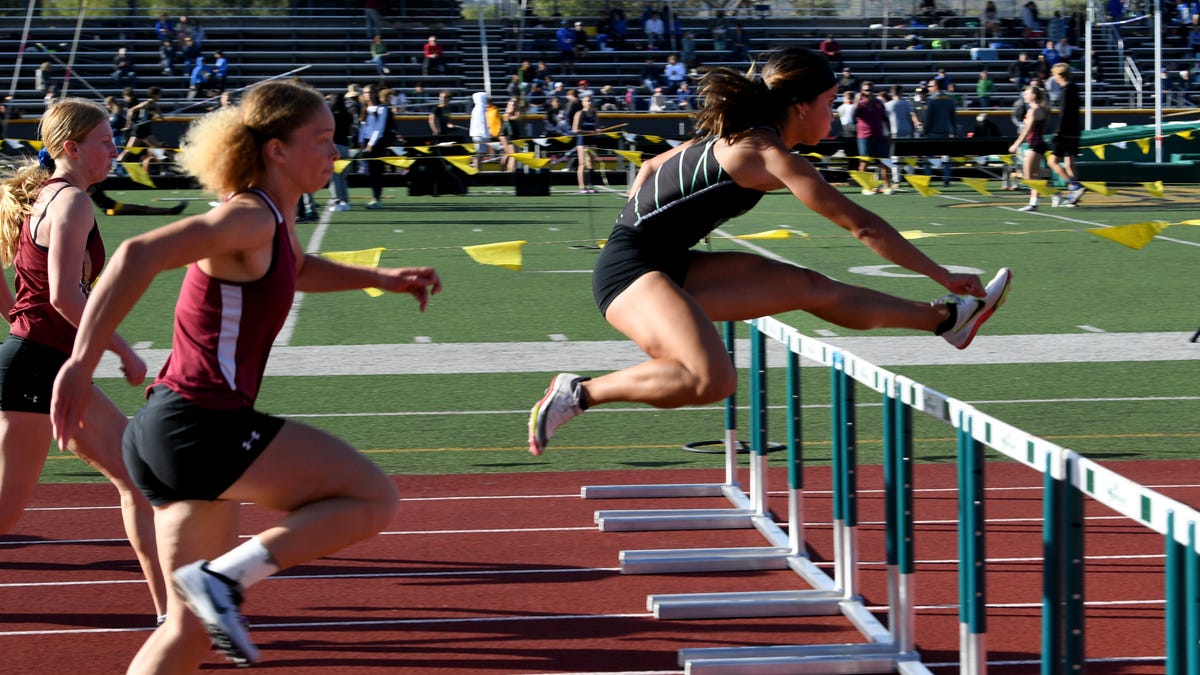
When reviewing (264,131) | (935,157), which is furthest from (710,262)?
(935,157)

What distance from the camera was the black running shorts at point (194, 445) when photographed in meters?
3.52

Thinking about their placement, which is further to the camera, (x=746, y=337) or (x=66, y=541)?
(x=746, y=337)

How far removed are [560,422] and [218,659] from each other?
1378 millimetres

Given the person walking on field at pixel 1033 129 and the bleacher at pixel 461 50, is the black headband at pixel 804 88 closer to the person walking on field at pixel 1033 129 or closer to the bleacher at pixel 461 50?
the person walking on field at pixel 1033 129

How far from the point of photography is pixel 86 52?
4141cm

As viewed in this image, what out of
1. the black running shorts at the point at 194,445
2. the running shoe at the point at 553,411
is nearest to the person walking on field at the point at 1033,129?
the running shoe at the point at 553,411

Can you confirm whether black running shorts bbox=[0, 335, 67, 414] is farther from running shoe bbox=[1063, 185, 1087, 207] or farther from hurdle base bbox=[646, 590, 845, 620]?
running shoe bbox=[1063, 185, 1087, 207]

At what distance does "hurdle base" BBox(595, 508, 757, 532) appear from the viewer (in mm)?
6508

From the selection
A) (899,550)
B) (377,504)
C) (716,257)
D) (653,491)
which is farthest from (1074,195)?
(377,504)

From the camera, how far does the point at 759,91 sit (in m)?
5.22

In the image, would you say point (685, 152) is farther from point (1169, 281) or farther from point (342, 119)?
point (342, 119)

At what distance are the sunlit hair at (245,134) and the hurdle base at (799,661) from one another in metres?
2.02

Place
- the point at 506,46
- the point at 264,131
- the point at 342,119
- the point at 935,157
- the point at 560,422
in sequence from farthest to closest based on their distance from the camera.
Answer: the point at 506,46, the point at 935,157, the point at 342,119, the point at 560,422, the point at 264,131

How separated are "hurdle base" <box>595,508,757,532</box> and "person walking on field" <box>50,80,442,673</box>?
9.58 ft
